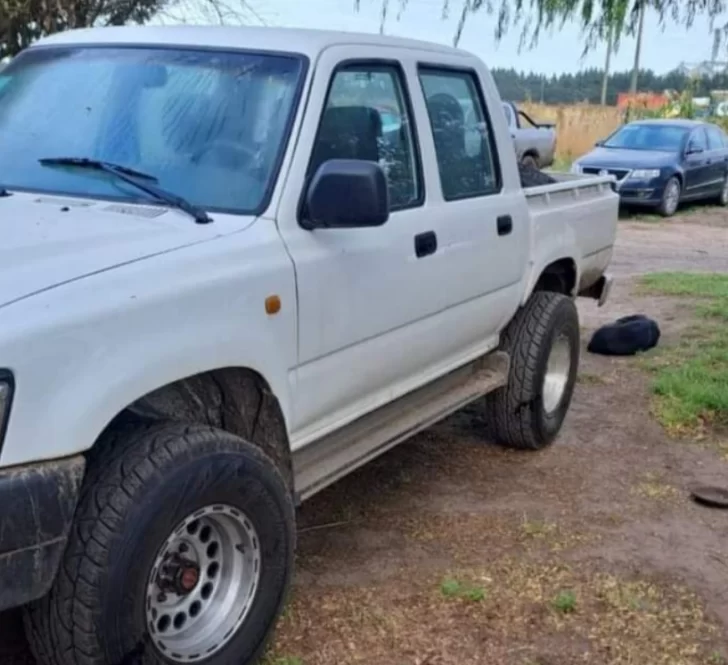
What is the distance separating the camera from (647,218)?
18469 mm

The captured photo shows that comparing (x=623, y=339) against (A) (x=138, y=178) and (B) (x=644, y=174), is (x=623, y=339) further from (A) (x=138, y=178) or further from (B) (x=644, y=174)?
(B) (x=644, y=174)

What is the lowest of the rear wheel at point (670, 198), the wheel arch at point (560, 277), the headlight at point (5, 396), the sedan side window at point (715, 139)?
the rear wheel at point (670, 198)

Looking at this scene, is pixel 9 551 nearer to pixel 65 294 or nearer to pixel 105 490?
pixel 105 490

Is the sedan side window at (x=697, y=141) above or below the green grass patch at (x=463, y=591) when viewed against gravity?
below

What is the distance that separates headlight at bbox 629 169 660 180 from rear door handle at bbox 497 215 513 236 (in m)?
13.4

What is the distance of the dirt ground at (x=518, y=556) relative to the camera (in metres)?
3.85

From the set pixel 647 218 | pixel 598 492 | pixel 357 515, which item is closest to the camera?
pixel 357 515

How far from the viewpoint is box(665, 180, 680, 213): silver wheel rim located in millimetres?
18375

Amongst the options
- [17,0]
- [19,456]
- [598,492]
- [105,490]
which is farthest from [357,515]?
[17,0]

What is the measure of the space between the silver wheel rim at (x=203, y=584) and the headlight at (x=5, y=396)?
65cm

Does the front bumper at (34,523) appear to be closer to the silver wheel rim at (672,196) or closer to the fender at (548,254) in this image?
the fender at (548,254)

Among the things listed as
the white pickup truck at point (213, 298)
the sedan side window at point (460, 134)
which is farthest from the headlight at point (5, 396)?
the sedan side window at point (460, 134)

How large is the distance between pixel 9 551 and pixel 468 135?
10.1 feet

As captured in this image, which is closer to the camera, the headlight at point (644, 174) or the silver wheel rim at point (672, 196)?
the headlight at point (644, 174)
